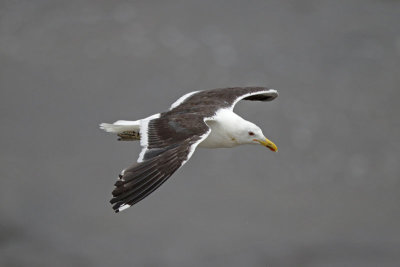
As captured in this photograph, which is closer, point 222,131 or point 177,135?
point 177,135

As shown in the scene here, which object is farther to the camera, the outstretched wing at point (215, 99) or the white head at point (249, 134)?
the outstretched wing at point (215, 99)

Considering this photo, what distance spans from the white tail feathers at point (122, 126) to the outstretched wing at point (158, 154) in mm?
253

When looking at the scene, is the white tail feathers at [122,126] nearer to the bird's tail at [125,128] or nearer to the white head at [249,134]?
the bird's tail at [125,128]

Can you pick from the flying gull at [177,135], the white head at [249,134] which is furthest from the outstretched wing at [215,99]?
the white head at [249,134]

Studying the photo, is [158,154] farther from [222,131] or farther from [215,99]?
[215,99]

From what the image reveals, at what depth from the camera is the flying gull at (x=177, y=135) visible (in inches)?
198

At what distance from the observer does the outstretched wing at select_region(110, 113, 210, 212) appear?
16.4ft

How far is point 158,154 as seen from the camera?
5.28 meters

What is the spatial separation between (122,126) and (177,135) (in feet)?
2.76

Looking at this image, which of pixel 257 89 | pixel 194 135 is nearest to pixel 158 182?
pixel 194 135

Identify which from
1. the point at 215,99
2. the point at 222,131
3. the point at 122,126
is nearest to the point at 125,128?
the point at 122,126

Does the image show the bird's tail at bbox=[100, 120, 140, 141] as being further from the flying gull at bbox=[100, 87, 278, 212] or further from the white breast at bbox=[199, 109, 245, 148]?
the white breast at bbox=[199, 109, 245, 148]

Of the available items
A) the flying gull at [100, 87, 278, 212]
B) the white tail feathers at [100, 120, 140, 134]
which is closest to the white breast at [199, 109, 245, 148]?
the flying gull at [100, 87, 278, 212]

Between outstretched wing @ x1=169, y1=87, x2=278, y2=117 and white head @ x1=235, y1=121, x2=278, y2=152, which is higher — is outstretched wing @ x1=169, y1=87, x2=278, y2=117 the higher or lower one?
the higher one
